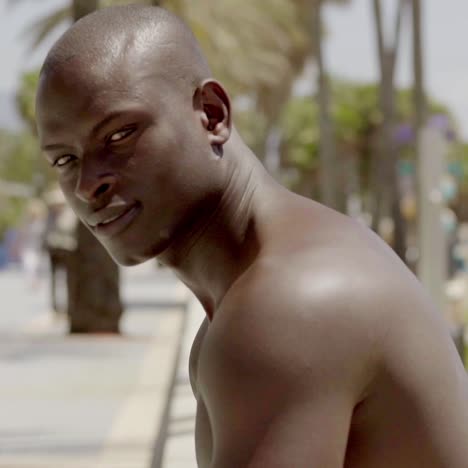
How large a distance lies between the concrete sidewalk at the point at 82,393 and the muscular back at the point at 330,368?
183 inches

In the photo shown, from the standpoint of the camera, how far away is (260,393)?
175cm

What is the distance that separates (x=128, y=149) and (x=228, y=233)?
0.23 m

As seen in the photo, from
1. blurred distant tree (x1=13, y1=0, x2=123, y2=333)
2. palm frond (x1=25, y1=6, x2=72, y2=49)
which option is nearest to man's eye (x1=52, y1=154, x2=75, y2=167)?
blurred distant tree (x1=13, y1=0, x2=123, y2=333)

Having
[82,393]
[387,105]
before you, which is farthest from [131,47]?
[387,105]

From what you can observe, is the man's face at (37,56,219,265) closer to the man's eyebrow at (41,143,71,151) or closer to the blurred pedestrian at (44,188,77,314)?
the man's eyebrow at (41,143,71,151)

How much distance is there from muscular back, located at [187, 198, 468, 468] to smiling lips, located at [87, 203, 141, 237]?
26cm

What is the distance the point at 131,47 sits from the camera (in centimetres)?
203

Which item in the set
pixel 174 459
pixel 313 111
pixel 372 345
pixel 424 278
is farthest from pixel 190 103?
pixel 313 111

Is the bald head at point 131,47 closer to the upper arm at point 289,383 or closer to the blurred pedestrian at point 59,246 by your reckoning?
the upper arm at point 289,383

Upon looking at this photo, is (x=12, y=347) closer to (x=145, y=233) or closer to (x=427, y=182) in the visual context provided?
(x=427, y=182)

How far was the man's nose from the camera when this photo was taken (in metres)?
2.06

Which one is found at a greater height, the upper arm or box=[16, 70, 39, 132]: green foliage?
the upper arm

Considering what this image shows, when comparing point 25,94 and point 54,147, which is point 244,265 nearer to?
point 54,147

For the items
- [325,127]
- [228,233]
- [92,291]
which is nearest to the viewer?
[228,233]
